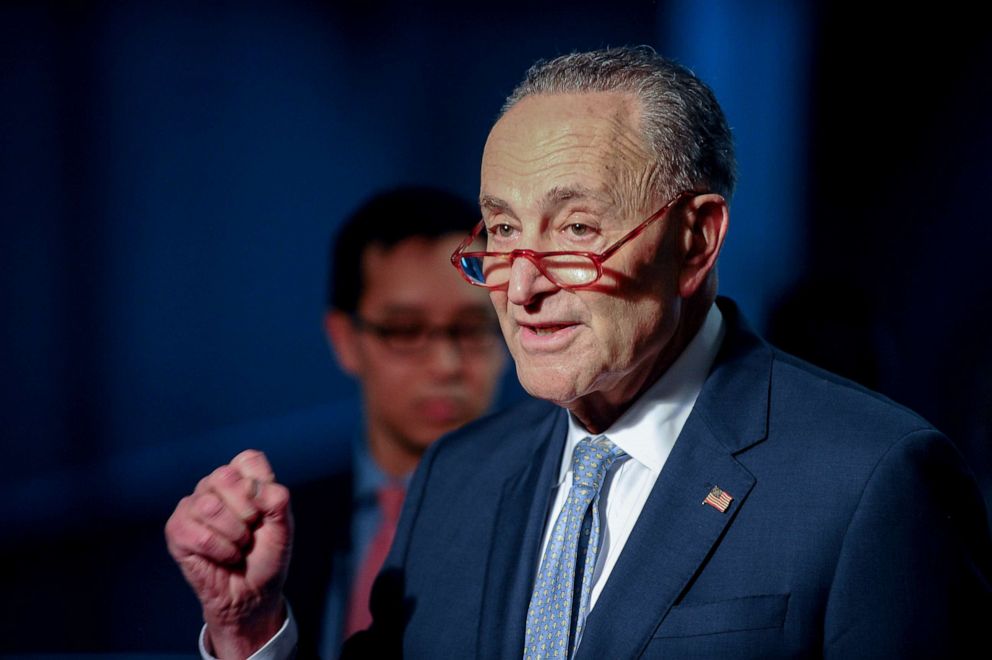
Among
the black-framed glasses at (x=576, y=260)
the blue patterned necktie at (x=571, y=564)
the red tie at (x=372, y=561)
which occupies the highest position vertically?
the black-framed glasses at (x=576, y=260)

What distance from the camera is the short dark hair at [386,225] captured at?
2795 millimetres

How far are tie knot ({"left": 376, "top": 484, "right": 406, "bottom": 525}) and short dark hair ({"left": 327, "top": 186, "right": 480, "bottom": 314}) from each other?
0.48 meters

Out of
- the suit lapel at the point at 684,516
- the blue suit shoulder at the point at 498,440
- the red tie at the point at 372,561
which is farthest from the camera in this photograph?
the red tie at the point at 372,561

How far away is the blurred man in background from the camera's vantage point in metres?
2.78

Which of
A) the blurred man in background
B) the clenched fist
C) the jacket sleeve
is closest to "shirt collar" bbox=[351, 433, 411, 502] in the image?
the blurred man in background

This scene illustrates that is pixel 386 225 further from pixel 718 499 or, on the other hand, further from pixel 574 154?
pixel 718 499

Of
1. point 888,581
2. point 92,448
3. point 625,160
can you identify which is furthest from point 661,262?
point 92,448

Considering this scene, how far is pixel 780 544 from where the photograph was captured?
145cm

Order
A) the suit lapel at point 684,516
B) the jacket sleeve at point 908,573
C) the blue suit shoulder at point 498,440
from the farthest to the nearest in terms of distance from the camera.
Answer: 1. the blue suit shoulder at point 498,440
2. the suit lapel at point 684,516
3. the jacket sleeve at point 908,573

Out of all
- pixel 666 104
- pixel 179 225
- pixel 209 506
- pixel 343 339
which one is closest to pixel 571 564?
pixel 209 506

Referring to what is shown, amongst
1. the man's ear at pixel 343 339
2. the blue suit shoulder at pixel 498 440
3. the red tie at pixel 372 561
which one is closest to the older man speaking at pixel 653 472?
the blue suit shoulder at pixel 498 440

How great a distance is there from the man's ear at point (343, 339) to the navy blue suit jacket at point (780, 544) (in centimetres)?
119

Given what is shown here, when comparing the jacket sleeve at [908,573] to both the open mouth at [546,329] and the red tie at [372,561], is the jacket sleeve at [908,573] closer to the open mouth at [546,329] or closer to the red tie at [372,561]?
the open mouth at [546,329]

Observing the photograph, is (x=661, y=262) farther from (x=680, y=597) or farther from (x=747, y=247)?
(x=747, y=247)
